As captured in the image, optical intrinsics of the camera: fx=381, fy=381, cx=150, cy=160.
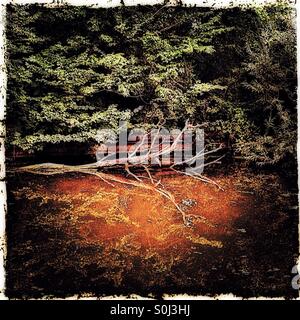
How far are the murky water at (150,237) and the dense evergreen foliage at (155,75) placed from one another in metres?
0.41

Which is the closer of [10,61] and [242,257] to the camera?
[242,257]

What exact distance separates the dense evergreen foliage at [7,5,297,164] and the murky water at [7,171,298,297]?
0.41 meters

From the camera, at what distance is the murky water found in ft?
9.60

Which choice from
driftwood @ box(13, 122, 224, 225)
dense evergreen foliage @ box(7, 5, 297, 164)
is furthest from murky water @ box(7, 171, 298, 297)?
dense evergreen foliage @ box(7, 5, 297, 164)

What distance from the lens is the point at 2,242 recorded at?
2762 millimetres

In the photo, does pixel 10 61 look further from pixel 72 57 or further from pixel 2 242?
pixel 2 242

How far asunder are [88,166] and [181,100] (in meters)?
1.04

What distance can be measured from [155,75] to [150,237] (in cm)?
143

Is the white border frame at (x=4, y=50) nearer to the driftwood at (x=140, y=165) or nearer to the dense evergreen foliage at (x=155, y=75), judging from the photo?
the dense evergreen foliage at (x=155, y=75)

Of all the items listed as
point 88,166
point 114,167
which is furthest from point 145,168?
point 88,166

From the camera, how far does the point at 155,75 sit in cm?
344

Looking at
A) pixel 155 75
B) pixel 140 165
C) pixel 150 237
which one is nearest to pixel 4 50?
pixel 155 75

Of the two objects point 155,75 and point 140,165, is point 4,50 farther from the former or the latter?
point 140,165

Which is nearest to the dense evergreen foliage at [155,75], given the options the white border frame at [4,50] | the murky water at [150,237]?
the white border frame at [4,50]
